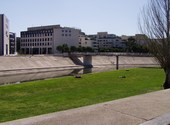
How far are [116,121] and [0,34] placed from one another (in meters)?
97.1

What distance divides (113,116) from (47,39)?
14006 centimetres

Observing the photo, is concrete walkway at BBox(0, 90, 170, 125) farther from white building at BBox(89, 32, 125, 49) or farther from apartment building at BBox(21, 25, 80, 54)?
white building at BBox(89, 32, 125, 49)

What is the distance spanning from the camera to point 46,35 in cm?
14625

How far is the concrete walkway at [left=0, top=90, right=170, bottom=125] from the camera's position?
21.5 ft

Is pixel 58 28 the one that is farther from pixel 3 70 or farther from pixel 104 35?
pixel 3 70

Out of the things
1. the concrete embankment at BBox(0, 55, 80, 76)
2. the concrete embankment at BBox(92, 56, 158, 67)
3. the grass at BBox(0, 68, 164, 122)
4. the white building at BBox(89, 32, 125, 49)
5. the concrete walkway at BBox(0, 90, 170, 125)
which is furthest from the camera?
the white building at BBox(89, 32, 125, 49)

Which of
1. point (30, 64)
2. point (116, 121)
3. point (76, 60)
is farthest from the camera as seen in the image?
point (76, 60)

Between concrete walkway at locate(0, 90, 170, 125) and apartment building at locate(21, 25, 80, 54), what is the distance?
433ft

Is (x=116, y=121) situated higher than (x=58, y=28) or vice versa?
(x=58, y=28)

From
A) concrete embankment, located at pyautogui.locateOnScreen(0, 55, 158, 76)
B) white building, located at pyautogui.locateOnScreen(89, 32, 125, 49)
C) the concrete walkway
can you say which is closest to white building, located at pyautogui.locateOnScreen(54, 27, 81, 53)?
white building, located at pyautogui.locateOnScreen(89, 32, 125, 49)

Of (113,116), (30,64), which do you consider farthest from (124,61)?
(113,116)

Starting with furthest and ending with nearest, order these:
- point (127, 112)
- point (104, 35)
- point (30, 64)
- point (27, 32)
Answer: point (104, 35) < point (27, 32) < point (30, 64) < point (127, 112)

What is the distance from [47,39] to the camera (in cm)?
14525

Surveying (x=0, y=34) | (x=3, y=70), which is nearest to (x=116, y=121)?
(x=3, y=70)
